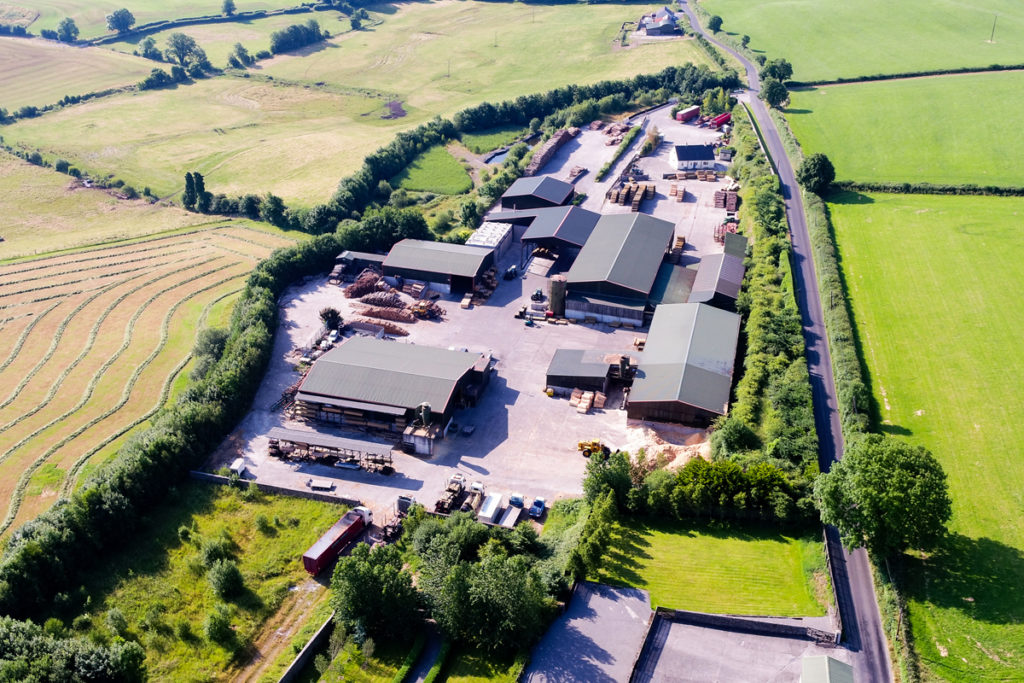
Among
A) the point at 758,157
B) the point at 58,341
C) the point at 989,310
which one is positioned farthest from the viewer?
the point at 758,157

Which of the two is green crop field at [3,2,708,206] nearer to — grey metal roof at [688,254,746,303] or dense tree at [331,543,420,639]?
grey metal roof at [688,254,746,303]

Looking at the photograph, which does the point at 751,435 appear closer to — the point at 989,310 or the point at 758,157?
the point at 989,310

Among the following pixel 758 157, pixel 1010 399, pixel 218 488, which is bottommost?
pixel 218 488

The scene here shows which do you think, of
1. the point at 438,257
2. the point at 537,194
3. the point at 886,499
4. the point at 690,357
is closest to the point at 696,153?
the point at 537,194

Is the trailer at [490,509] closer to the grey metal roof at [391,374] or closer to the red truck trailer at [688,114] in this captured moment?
the grey metal roof at [391,374]

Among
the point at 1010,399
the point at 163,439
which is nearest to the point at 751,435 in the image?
the point at 1010,399

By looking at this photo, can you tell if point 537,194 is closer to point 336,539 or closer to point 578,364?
point 578,364
